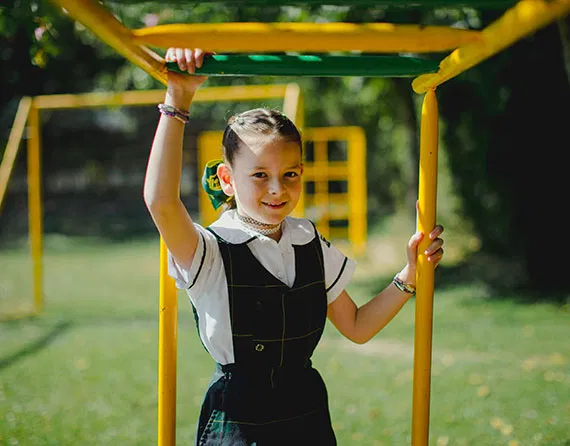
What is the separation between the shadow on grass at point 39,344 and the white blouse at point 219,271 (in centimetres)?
412

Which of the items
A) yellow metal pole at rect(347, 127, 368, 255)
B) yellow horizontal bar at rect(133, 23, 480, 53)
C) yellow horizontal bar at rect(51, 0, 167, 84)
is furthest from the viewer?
yellow metal pole at rect(347, 127, 368, 255)

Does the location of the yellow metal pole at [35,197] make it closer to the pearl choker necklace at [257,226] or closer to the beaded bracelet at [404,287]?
the pearl choker necklace at [257,226]

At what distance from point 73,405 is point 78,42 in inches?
579

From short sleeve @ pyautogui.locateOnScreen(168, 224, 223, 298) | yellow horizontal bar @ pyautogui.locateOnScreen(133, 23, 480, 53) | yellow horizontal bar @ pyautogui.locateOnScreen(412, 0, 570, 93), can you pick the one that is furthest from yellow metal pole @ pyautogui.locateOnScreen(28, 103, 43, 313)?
yellow horizontal bar @ pyautogui.locateOnScreen(412, 0, 570, 93)

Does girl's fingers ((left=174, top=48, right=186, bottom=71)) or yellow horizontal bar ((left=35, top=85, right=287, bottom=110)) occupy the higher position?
yellow horizontal bar ((left=35, top=85, right=287, bottom=110))

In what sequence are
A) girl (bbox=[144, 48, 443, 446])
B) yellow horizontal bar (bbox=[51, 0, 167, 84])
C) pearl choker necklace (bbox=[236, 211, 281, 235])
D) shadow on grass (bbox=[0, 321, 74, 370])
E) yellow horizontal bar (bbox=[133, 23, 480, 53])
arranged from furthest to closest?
shadow on grass (bbox=[0, 321, 74, 370]) < pearl choker necklace (bbox=[236, 211, 281, 235]) < girl (bbox=[144, 48, 443, 446]) < yellow horizontal bar (bbox=[133, 23, 480, 53]) < yellow horizontal bar (bbox=[51, 0, 167, 84])

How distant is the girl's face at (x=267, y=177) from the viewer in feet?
6.31

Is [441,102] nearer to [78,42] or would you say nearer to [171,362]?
[171,362]

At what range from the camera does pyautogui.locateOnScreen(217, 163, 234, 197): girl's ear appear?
2.05 m

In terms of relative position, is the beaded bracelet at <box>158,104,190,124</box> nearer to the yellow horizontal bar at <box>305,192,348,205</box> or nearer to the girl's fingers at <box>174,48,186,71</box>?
the girl's fingers at <box>174,48,186,71</box>

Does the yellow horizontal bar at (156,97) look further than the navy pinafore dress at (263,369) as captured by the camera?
Yes

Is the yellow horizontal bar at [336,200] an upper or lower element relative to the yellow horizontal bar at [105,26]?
lower

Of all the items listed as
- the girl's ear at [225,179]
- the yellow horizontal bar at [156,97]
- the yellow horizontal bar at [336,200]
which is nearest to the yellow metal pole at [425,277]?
the girl's ear at [225,179]

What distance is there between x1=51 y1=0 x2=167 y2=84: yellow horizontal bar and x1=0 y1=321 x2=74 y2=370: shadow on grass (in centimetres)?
449
